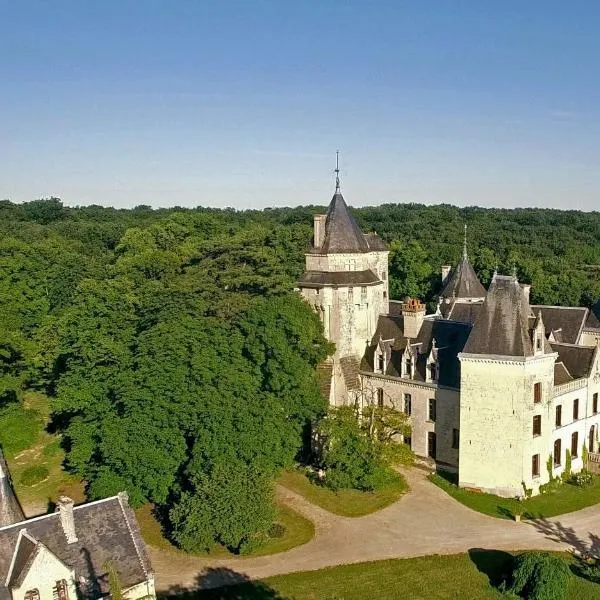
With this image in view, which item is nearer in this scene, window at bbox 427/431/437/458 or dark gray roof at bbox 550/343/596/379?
dark gray roof at bbox 550/343/596/379

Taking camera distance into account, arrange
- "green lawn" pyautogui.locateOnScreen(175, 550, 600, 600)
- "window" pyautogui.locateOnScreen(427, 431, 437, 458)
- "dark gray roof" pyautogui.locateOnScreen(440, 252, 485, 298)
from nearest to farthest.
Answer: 1. "green lawn" pyautogui.locateOnScreen(175, 550, 600, 600)
2. "window" pyautogui.locateOnScreen(427, 431, 437, 458)
3. "dark gray roof" pyautogui.locateOnScreen(440, 252, 485, 298)

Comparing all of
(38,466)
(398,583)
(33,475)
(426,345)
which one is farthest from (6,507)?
(426,345)

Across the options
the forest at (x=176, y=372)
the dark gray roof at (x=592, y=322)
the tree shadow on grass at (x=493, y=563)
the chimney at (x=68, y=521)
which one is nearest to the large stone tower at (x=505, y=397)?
the tree shadow on grass at (x=493, y=563)

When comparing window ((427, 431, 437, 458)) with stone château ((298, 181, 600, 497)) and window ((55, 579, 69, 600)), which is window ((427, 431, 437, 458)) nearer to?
stone château ((298, 181, 600, 497))

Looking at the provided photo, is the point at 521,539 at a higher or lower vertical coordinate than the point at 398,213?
lower

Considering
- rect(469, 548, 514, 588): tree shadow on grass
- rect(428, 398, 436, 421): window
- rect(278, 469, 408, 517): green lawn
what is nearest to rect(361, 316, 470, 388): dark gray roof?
rect(428, 398, 436, 421): window

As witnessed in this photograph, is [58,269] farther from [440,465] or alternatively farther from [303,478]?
[440,465]

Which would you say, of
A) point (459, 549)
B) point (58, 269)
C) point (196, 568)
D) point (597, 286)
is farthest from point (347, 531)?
point (597, 286)
